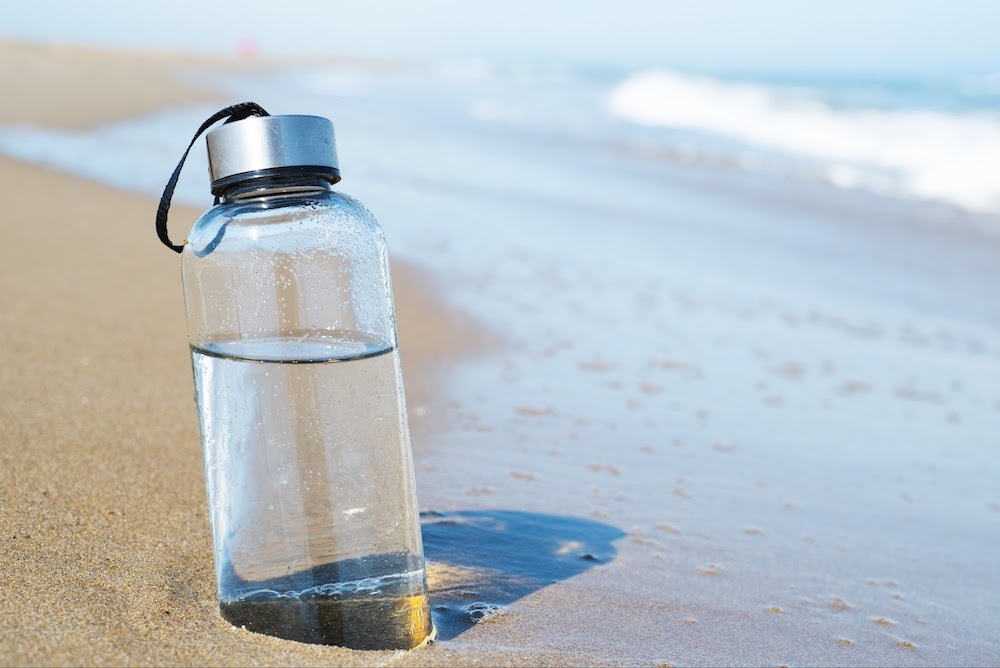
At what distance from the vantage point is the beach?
187 centimetres

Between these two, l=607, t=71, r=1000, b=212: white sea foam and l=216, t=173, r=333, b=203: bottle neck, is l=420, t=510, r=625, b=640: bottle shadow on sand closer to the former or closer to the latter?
l=216, t=173, r=333, b=203: bottle neck

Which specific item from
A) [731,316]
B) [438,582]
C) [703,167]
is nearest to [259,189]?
[438,582]

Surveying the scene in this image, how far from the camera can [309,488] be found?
1611 millimetres

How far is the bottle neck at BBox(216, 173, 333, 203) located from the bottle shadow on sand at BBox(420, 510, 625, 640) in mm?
788

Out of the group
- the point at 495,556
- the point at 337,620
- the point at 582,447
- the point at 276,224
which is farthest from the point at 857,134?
the point at 337,620

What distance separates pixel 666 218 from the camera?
8.08m

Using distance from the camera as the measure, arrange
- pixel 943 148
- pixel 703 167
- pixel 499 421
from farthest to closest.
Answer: pixel 943 148 → pixel 703 167 → pixel 499 421

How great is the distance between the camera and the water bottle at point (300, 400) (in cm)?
160

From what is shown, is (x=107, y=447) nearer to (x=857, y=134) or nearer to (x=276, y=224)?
(x=276, y=224)

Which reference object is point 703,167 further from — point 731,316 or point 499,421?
point 499,421

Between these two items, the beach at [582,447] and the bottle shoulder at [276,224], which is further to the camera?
the beach at [582,447]

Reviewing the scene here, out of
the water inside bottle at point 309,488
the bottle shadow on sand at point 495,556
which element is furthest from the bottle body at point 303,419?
the bottle shadow on sand at point 495,556

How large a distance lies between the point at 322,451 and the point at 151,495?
2.82 ft

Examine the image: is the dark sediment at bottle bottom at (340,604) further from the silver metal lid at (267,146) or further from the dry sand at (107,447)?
the silver metal lid at (267,146)
